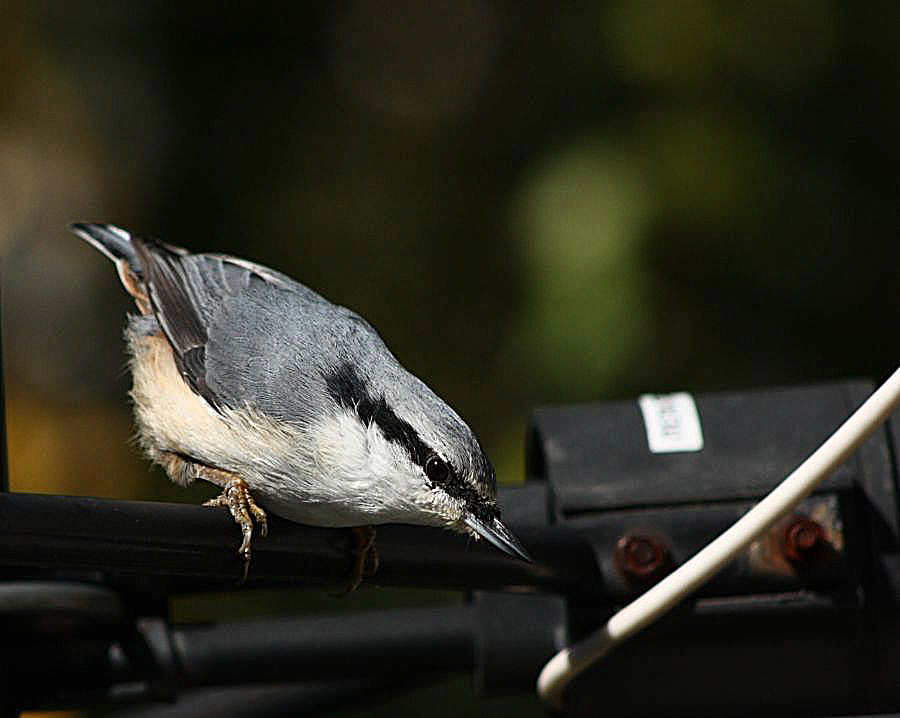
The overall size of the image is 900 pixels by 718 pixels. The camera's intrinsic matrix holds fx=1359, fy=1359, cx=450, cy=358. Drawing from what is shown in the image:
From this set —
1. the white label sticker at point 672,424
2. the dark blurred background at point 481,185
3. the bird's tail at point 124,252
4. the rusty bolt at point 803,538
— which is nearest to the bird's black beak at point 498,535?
the white label sticker at point 672,424

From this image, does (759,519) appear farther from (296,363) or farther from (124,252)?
(124,252)

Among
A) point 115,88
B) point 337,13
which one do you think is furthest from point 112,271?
point 337,13

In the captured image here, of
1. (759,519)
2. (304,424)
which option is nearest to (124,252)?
(304,424)

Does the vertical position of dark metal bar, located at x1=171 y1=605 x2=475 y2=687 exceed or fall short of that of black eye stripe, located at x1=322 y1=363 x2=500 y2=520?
it falls short

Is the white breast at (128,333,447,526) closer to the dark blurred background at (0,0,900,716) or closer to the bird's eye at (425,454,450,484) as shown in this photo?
the bird's eye at (425,454,450,484)

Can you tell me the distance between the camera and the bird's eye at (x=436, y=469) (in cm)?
178

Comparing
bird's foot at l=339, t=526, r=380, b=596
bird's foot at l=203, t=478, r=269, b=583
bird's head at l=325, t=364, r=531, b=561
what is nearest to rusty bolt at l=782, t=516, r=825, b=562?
bird's head at l=325, t=364, r=531, b=561

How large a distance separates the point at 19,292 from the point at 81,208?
333 millimetres

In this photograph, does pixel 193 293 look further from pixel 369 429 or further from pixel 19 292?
pixel 19 292

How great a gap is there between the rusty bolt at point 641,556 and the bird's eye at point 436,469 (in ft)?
0.79

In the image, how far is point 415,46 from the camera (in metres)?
4.27

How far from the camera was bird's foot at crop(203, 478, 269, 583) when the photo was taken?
1438 mm

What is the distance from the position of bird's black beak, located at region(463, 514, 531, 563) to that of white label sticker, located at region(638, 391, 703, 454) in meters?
0.24

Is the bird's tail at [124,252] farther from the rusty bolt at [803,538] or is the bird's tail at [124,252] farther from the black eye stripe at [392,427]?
the rusty bolt at [803,538]
